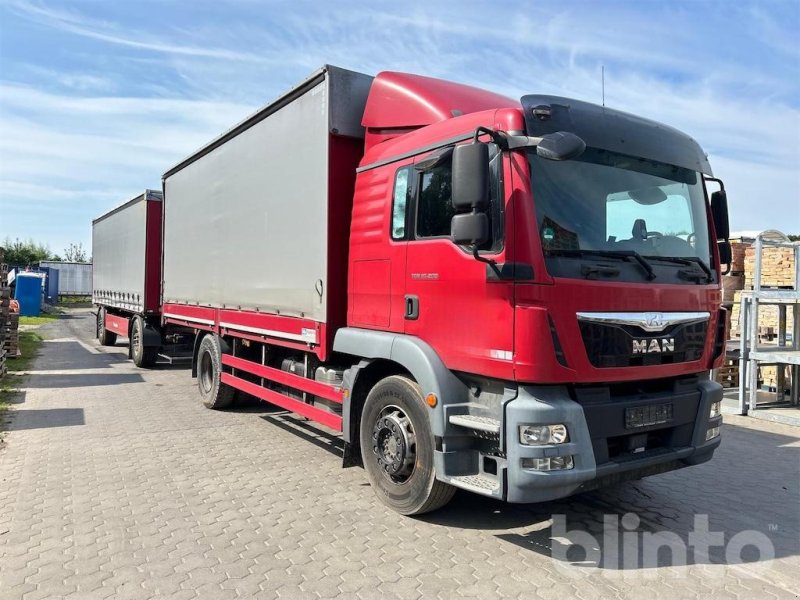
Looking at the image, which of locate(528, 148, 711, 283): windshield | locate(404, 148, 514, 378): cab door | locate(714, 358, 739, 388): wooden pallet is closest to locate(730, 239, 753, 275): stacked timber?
locate(714, 358, 739, 388): wooden pallet

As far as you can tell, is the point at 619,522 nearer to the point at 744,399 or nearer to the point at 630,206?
the point at 630,206

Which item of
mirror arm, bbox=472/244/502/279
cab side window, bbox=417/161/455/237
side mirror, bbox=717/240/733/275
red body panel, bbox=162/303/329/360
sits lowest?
red body panel, bbox=162/303/329/360

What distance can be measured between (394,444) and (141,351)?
999 cm

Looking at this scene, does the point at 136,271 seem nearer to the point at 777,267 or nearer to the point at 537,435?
the point at 537,435

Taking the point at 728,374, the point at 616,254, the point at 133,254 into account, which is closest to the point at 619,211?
the point at 616,254

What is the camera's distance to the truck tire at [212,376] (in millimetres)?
8345

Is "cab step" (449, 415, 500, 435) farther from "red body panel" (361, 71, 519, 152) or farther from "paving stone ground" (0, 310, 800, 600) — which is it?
"red body panel" (361, 71, 519, 152)

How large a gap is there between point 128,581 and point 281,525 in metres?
1.15

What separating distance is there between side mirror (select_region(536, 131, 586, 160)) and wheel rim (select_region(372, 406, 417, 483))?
7.02 feet

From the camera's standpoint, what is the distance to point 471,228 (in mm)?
3707

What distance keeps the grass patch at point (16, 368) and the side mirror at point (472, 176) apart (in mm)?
6913

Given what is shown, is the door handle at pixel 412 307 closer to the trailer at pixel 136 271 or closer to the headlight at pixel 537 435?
the headlight at pixel 537 435

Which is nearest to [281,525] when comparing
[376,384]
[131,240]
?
[376,384]

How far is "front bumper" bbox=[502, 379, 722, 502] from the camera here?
11.8 feet
